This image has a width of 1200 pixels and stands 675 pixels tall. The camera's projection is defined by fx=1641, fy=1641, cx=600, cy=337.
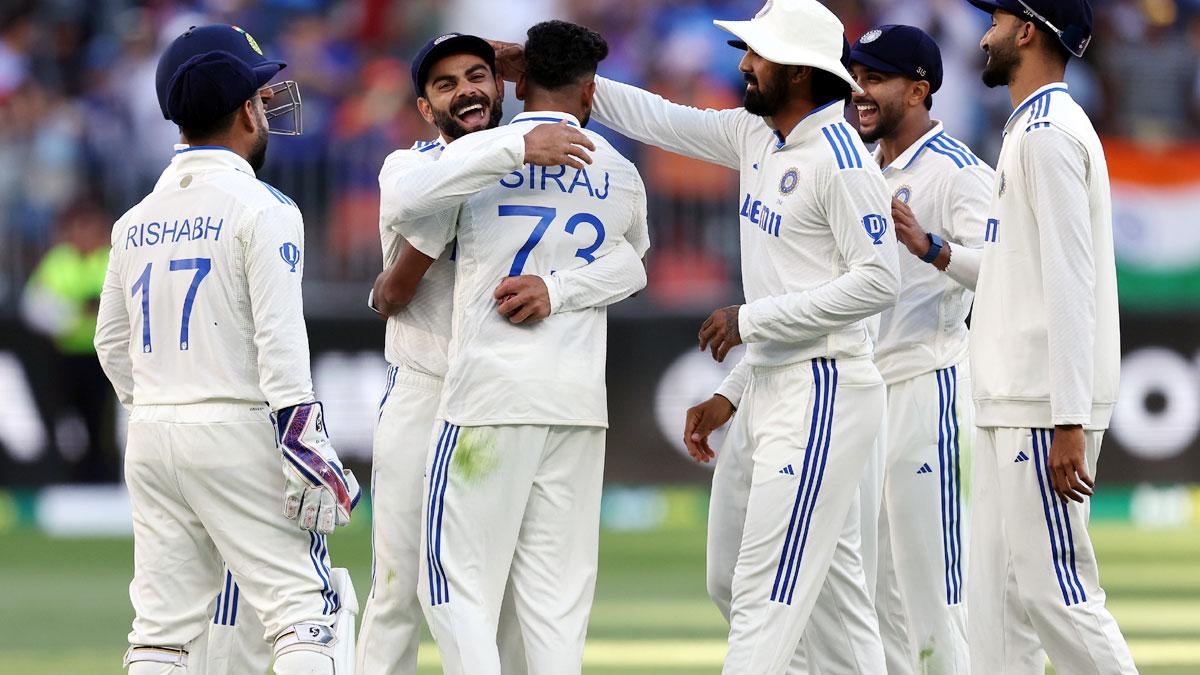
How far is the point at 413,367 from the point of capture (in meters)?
5.43

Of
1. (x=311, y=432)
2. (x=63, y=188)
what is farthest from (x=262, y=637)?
(x=63, y=188)

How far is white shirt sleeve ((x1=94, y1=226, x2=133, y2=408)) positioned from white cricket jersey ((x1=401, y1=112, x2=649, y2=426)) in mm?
873

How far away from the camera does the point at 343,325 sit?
1155 cm

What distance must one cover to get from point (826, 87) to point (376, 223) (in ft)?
24.6

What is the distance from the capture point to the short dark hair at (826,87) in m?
4.95

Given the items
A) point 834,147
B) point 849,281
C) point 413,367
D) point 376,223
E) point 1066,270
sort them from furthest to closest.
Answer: point 376,223 → point 413,367 → point 834,147 → point 849,281 → point 1066,270

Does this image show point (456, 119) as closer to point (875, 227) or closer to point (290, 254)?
point (290, 254)

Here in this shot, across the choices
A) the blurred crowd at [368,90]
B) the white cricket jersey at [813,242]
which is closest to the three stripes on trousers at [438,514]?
the white cricket jersey at [813,242]

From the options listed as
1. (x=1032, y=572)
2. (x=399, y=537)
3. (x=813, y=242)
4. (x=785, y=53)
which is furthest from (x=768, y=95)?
(x=399, y=537)

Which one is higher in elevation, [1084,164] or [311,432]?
[1084,164]

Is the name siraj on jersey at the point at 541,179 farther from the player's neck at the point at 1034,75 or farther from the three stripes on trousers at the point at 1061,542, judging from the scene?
the three stripes on trousers at the point at 1061,542

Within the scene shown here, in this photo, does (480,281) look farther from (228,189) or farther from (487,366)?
(228,189)

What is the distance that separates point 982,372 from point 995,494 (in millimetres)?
345

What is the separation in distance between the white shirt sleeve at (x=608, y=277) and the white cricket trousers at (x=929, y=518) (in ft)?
3.90
